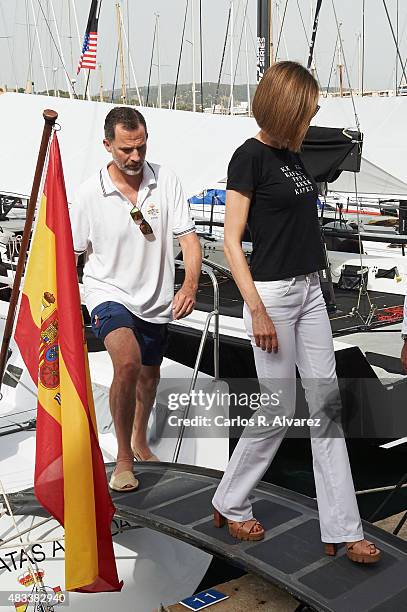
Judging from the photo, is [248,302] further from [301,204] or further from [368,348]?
[368,348]

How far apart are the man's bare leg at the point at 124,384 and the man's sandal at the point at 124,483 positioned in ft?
0.10

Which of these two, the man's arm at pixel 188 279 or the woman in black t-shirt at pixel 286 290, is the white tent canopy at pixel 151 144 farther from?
the woman in black t-shirt at pixel 286 290

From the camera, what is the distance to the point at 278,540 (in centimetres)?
346

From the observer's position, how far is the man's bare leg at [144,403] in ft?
14.4

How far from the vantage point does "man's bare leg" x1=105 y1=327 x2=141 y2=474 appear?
3.95m

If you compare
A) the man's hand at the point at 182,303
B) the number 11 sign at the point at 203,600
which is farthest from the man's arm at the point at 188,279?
the number 11 sign at the point at 203,600

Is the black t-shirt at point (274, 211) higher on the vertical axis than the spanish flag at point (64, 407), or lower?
higher

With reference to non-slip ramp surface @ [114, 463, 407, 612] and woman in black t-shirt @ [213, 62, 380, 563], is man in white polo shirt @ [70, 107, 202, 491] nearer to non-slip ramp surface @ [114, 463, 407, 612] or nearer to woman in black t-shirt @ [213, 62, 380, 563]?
non-slip ramp surface @ [114, 463, 407, 612]

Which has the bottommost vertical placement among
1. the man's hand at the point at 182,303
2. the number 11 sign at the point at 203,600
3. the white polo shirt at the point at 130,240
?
the number 11 sign at the point at 203,600

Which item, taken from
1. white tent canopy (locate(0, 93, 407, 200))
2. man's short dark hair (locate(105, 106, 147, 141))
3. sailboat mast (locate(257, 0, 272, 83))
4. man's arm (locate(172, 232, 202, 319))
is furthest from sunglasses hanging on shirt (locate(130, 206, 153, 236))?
sailboat mast (locate(257, 0, 272, 83))

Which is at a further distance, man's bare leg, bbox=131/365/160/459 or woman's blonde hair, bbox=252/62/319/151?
man's bare leg, bbox=131/365/160/459

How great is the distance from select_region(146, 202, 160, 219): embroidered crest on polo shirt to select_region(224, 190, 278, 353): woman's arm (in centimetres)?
92

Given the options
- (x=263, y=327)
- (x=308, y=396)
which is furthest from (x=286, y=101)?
(x=308, y=396)

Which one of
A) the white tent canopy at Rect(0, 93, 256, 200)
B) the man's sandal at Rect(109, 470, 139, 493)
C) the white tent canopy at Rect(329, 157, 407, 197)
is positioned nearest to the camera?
the man's sandal at Rect(109, 470, 139, 493)
